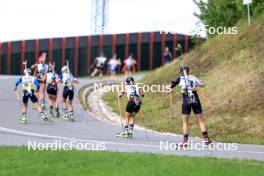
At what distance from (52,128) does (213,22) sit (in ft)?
49.5

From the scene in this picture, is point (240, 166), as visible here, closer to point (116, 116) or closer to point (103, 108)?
point (116, 116)

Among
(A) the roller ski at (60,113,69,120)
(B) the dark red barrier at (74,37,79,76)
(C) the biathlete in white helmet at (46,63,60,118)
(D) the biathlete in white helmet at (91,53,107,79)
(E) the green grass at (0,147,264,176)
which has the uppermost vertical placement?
(B) the dark red barrier at (74,37,79,76)

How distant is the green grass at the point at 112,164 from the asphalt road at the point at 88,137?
1.81 metres

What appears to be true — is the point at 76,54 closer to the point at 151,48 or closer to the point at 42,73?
the point at 151,48

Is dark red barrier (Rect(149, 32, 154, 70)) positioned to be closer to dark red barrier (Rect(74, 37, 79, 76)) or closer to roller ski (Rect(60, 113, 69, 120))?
dark red barrier (Rect(74, 37, 79, 76))

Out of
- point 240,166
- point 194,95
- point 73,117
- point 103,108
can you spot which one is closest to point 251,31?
point 103,108

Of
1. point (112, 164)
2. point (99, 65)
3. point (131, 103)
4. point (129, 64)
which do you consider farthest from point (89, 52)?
point (112, 164)

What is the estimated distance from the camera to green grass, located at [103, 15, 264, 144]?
22.8 m

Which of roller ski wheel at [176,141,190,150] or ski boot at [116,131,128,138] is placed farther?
ski boot at [116,131,128,138]

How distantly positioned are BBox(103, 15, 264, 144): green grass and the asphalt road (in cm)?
181

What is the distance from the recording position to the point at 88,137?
20.9 metres

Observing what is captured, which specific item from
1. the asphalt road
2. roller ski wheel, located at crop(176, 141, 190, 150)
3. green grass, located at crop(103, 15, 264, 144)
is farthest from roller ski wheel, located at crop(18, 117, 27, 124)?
roller ski wheel, located at crop(176, 141, 190, 150)

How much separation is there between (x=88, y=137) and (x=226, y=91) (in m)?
7.35

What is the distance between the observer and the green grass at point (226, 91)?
22.8 meters
